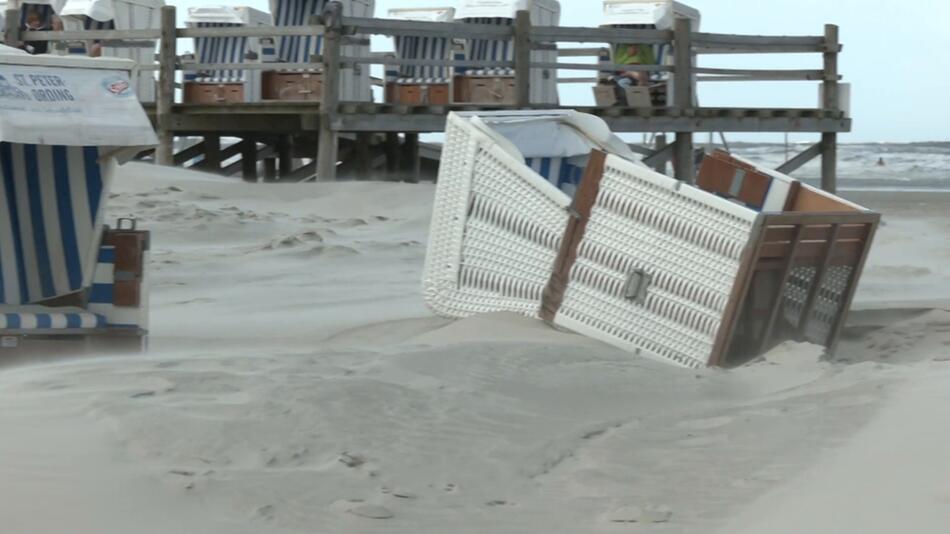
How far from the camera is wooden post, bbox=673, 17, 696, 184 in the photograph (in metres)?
17.2

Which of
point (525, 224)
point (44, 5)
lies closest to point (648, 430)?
point (525, 224)

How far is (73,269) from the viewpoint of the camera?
7453mm

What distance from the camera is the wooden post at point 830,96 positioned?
727 inches

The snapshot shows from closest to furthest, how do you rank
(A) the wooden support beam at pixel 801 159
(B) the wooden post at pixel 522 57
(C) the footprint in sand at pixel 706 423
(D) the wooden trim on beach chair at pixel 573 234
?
1. (C) the footprint in sand at pixel 706 423
2. (D) the wooden trim on beach chair at pixel 573 234
3. (B) the wooden post at pixel 522 57
4. (A) the wooden support beam at pixel 801 159

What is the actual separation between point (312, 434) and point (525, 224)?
297 cm

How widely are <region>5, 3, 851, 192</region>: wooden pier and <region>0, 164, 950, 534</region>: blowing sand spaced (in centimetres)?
836

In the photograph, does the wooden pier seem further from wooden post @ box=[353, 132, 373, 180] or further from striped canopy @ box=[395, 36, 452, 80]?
striped canopy @ box=[395, 36, 452, 80]

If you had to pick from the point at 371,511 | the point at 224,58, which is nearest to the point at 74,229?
the point at 371,511

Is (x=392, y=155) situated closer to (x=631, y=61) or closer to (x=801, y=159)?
(x=631, y=61)

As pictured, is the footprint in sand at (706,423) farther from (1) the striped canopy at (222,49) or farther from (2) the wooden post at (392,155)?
(2) the wooden post at (392,155)

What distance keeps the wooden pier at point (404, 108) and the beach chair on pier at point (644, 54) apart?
1.37 feet

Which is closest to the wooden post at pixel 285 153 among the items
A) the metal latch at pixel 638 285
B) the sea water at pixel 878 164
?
the metal latch at pixel 638 285

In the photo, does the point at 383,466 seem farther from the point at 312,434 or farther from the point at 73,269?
the point at 73,269

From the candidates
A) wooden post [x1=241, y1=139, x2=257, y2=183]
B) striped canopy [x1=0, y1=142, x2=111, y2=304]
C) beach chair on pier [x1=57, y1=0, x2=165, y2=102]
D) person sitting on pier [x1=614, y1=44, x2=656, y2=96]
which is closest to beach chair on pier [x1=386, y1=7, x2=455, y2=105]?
person sitting on pier [x1=614, y1=44, x2=656, y2=96]
